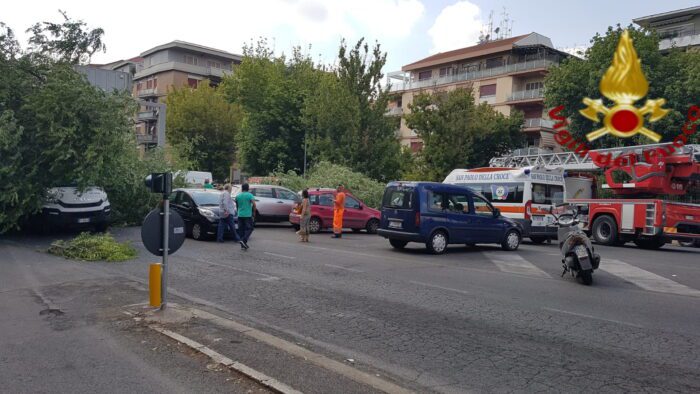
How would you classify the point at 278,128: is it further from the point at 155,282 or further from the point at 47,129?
the point at 155,282

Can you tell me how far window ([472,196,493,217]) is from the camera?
15375mm

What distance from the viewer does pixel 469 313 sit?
767 centimetres

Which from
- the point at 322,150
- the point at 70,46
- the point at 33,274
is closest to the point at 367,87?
the point at 322,150

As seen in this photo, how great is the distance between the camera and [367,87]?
31.2 meters

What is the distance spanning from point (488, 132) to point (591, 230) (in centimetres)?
1698

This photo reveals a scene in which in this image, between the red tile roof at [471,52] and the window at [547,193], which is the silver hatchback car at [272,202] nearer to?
the window at [547,193]

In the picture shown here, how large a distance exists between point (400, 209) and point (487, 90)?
37.4 m

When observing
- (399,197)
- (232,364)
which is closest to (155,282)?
(232,364)

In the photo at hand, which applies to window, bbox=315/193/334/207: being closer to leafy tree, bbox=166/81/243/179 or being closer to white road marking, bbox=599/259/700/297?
white road marking, bbox=599/259/700/297

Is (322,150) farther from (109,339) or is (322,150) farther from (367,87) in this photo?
(109,339)

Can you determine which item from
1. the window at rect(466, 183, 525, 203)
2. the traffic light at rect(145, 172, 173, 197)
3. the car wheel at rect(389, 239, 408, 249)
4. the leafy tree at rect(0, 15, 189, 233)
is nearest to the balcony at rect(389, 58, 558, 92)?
the window at rect(466, 183, 525, 203)

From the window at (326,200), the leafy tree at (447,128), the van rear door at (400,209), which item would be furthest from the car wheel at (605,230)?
the leafy tree at (447,128)

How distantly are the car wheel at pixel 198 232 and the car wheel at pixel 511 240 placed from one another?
8.87m

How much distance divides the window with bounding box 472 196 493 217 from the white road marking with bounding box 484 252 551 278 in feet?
3.78
